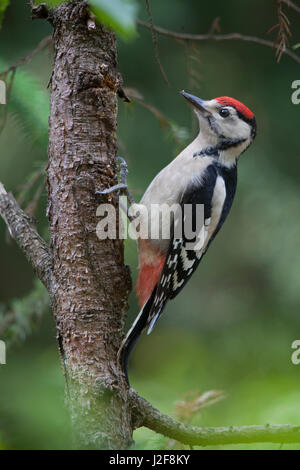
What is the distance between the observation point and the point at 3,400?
968mm

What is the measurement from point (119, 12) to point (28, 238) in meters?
1.38

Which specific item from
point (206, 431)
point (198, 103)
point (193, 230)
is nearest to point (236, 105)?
point (198, 103)

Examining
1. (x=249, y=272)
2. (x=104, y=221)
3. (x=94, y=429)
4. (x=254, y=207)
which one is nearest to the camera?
(x=94, y=429)

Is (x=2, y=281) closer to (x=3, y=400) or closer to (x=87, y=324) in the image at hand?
(x=87, y=324)

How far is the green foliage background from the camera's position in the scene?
2.68m

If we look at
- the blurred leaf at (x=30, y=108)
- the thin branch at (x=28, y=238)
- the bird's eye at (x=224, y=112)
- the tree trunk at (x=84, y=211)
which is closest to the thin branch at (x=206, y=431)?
the tree trunk at (x=84, y=211)

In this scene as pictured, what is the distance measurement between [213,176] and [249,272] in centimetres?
121

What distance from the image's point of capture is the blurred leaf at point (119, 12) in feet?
1.24

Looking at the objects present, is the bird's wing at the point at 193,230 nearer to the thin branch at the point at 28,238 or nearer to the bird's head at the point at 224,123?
the bird's head at the point at 224,123

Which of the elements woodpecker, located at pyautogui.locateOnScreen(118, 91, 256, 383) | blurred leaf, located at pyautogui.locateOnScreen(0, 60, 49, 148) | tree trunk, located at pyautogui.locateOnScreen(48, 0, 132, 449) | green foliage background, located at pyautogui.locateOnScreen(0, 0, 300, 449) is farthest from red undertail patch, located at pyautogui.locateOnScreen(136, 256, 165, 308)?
blurred leaf, located at pyautogui.locateOnScreen(0, 60, 49, 148)

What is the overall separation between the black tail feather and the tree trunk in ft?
0.12

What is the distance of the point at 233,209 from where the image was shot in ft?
10.8

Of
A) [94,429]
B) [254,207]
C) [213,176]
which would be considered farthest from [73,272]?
[254,207]

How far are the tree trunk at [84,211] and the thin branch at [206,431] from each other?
0.09 m
